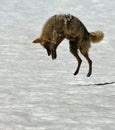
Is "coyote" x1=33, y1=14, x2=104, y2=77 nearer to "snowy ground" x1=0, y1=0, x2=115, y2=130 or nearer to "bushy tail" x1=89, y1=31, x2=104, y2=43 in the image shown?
"bushy tail" x1=89, y1=31, x2=104, y2=43

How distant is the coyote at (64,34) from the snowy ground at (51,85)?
2.95 feet

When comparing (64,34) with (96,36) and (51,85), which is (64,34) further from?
(51,85)

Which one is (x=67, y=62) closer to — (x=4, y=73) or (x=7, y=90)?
(x=4, y=73)

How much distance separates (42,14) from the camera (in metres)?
24.4

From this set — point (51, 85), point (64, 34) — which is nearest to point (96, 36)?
point (64, 34)

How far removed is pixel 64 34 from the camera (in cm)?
1037

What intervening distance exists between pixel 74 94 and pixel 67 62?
4480 mm

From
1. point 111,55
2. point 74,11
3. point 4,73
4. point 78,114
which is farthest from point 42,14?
point 78,114

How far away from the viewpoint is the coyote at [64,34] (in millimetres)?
9688

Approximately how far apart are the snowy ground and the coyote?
0.90 metres

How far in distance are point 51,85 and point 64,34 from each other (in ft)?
4.55

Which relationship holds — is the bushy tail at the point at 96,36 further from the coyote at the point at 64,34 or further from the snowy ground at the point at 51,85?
the snowy ground at the point at 51,85

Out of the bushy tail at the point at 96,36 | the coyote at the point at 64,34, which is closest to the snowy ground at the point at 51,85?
the coyote at the point at 64,34

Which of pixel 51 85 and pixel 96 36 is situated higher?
pixel 96 36
